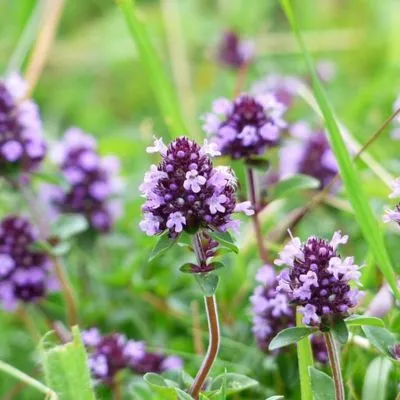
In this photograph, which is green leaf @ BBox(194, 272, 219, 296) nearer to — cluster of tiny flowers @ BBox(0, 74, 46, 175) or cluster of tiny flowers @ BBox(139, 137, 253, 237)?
cluster of tiny flowers @ BBox(139, 137, 253, 237)

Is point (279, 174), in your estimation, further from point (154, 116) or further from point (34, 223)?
point (154, 116)

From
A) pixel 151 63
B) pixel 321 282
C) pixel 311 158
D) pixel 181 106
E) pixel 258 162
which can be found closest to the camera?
pixel 321 282

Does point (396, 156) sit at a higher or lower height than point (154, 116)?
lower

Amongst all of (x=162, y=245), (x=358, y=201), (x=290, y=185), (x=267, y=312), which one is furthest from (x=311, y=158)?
(x=162, y=245)

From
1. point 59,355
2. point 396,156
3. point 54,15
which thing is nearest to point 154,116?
point 54,15

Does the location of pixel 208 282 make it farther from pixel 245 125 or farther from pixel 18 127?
pixel 18 127

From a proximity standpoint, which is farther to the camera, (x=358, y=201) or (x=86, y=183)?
(x=86, y=183)
